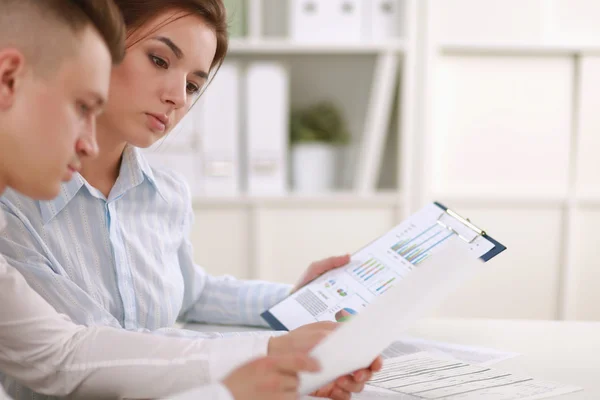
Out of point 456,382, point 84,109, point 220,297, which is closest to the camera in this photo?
point 84,109

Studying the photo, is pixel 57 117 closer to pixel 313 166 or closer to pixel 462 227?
pixel 462 227

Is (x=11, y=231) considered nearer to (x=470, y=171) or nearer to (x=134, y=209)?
(x=134, y=209)

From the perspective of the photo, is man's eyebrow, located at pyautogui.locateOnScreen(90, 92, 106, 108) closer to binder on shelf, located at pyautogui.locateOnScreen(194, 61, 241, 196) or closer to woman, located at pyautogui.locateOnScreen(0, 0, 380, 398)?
woman, located at pyautogui.locateOnScreen(0, 0, 380, 398)

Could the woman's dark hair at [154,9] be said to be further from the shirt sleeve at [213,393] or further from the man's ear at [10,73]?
the shirt sleeve at [213,393]

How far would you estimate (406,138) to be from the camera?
7.40 ft

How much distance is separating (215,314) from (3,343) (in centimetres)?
51

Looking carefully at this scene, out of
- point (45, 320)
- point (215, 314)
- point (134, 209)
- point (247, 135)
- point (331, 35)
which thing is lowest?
point (215, 314)

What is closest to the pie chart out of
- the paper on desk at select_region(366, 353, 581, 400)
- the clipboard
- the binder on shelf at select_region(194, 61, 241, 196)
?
the clipboard

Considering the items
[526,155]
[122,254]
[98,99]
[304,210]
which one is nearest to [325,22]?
[304,210]

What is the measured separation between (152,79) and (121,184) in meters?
0.17

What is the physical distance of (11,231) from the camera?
90 centimetres

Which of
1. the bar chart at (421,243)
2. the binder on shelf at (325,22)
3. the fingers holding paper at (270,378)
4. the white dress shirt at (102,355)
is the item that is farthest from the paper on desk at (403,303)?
the binder on shelf at (325,22)

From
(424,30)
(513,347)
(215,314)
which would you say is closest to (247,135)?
(424,30)

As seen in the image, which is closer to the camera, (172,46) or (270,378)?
(270,378)
